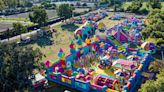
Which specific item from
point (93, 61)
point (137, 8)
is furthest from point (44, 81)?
point (137, 8)

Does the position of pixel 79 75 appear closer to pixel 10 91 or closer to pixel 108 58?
pixel 108 58

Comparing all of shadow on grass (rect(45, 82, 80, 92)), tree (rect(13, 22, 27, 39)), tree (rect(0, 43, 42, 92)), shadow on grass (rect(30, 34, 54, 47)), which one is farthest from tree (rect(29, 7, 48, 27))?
tree (rect(0, 43, 42, 92))

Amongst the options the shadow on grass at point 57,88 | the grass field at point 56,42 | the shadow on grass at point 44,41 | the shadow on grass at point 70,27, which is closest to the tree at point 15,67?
the shadow on grass at point 57,88

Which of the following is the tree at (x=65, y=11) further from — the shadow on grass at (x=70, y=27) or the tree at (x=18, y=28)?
the tree at (x=18, y=28)

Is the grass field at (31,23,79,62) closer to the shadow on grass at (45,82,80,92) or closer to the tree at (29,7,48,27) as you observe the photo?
the tree at (29,7,48,27)

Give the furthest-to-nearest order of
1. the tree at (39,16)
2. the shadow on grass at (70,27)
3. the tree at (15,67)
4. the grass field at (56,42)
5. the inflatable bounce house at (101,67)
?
1. the shadow on grass at (70,27)
2. the tree at (39,16)
3. the grass field at (56,42)
4. the inflatable bounce house at (101,67)
5. the tree at (15,67)

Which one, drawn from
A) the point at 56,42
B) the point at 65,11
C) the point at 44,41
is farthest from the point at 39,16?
the point at 65,11
